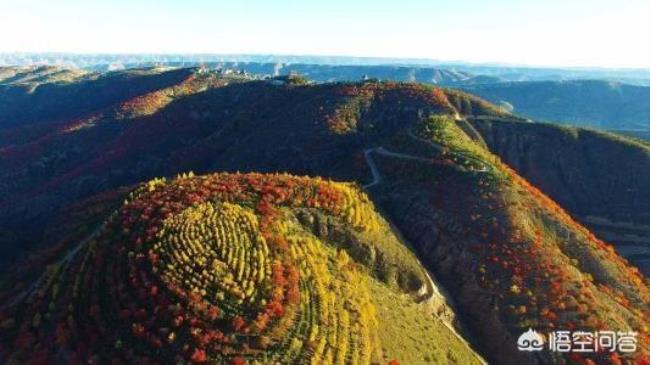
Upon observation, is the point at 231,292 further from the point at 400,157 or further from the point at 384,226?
the point at 400,157

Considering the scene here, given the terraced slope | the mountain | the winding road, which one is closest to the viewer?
the terraced slope

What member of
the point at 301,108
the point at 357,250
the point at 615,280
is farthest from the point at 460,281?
the point at 301,108

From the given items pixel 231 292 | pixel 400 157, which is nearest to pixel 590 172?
pixel 400 157

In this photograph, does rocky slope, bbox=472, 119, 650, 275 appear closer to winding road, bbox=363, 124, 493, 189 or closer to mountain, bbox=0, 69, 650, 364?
mountain, bbox=0, 69, 650, 364

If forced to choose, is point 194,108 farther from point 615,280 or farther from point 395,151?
point 615,280

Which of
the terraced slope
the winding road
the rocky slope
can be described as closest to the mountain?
the terraced slope

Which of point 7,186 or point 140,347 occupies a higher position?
point 140,347
